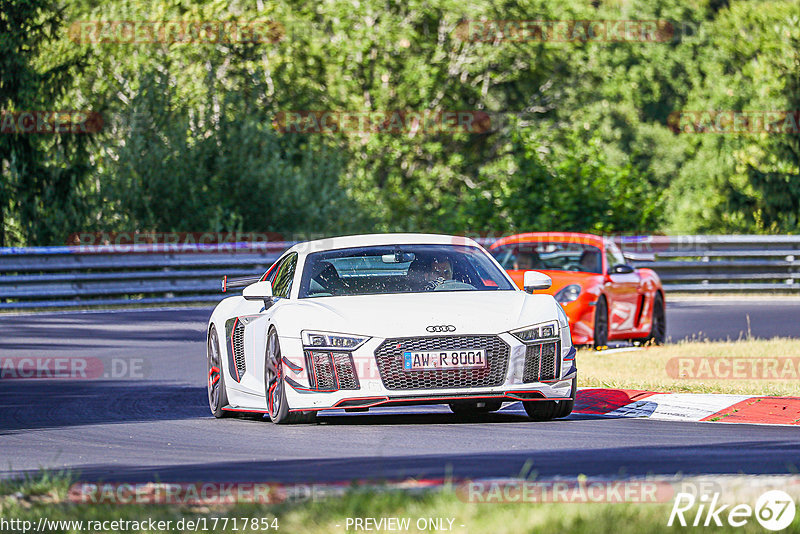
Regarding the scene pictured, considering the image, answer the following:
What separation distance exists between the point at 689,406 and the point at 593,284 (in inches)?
250

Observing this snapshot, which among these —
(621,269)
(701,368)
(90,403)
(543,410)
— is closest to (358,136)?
(621,269)

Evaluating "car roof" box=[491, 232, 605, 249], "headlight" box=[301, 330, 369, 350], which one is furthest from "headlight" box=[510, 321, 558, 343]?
"car roof" box=[491, 232, 605, 249]

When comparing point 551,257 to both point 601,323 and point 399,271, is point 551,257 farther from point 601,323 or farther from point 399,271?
point 399,271

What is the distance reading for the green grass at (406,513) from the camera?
17.7 ft

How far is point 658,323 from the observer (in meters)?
19.2

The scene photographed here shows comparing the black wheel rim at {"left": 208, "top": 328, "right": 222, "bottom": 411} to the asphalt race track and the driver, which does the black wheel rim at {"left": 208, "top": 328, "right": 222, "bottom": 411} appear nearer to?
the asphalt race track

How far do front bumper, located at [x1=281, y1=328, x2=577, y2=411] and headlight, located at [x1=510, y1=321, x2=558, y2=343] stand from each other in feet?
0.16

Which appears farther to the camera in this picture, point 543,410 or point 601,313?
point 601,313

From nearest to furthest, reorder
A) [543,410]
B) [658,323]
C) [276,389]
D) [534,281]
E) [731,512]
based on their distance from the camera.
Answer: [731,512] < [276,389] < [543,410] < [534,281] < [658,323]

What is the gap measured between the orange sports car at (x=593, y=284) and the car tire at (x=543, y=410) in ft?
21.8

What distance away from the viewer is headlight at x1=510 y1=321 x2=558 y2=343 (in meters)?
10.0

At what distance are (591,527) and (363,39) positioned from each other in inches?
1656

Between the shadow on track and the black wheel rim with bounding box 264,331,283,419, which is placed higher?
the black wheel rim with bounding box 264,331,283,419

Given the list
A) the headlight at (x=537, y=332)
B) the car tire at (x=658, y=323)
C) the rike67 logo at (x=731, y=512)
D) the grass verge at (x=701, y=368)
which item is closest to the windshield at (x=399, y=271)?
the headlight at (x=537, y=332)
